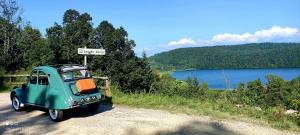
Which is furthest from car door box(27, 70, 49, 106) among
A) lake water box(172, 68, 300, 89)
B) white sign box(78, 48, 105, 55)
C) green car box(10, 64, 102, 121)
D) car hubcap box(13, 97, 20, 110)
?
lake water box(172, 68, 300, 89)

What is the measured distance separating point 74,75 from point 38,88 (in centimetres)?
127

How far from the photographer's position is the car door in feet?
34.2

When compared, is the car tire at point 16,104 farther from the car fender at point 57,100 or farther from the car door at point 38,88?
the car fender at point 57,100

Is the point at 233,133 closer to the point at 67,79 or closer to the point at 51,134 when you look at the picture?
the point at 51,134

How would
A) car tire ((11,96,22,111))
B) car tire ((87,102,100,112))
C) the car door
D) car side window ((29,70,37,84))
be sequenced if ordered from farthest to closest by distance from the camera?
car tire ((11,96,22,111))
car tire ((87,102,100,112))
car side window ((29,70,37,84))
the car door

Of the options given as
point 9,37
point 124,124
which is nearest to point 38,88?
point 124,124

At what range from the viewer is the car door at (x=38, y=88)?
1042 centimetres

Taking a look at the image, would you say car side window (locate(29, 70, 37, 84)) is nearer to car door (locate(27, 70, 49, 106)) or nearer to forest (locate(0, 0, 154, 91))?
car door (locate(27, 70, 49, 106))

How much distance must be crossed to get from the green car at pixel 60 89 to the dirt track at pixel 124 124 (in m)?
0.49

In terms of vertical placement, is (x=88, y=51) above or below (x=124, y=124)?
above

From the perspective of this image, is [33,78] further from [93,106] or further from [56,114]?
[93,106]

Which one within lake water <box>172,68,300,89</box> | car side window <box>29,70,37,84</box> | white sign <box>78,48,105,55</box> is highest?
white sign <box>78,48,105,55</box>

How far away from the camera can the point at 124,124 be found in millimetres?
9047

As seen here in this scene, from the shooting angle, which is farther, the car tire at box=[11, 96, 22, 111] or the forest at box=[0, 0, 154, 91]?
the forest at box=[0, 0, 154, 91]
